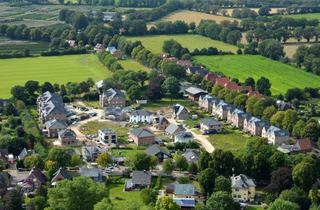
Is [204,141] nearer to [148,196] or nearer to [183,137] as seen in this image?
[183,137]

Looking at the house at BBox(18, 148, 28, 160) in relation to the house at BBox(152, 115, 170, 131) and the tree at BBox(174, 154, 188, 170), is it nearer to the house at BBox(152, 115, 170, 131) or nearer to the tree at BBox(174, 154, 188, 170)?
the tree at BBox(174, 154, 188, 170)

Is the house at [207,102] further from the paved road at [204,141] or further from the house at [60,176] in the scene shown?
the house at [60,176]

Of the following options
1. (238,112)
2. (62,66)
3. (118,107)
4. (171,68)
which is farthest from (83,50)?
(238,112)

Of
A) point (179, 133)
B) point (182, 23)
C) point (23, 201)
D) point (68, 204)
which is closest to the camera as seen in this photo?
point (68, 204)

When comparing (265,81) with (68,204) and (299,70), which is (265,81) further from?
(68,204)

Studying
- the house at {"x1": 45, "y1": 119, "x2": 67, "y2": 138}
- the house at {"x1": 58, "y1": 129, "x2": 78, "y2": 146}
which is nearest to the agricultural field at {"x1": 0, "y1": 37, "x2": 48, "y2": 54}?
the house at {"x1": 45, "y1": 119, "x2": 67, "y2": 138}

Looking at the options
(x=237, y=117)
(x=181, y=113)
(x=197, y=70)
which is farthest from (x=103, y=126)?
(x=197, y=70)

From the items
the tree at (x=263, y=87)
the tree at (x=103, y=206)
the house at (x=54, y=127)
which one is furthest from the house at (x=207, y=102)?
the tree at (x=103, y=206)
